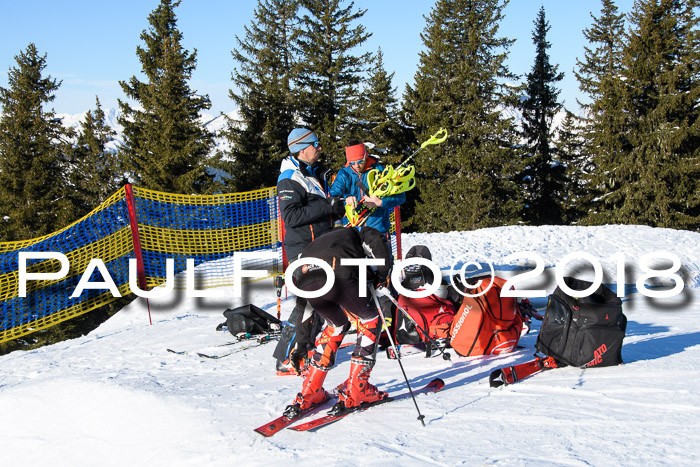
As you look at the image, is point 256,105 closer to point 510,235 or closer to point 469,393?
point 510,235

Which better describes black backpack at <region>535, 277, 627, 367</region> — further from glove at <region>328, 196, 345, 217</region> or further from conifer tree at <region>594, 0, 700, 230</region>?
conifer tree at <region>594, 0, 700, 230</region>

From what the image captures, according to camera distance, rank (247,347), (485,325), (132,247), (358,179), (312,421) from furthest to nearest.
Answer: (132,247) → (247,347) → (358,179) → (485,325) → (312,421)

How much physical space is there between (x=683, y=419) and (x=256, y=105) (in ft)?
92.9

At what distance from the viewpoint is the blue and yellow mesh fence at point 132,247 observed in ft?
31.0

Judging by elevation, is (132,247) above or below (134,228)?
below

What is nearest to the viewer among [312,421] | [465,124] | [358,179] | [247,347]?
[312,421]

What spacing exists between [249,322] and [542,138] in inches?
1197

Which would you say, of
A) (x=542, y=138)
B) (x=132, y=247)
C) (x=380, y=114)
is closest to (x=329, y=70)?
(x=380, y=114)

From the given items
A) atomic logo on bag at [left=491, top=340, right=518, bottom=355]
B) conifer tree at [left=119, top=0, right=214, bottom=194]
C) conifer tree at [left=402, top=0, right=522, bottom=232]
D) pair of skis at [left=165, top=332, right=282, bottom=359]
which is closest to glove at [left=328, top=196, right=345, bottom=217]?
atomic logo on bag at [left=491, top=340, right=518, bottom=355]

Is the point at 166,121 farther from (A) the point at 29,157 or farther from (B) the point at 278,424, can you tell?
(B) the point at 278,424

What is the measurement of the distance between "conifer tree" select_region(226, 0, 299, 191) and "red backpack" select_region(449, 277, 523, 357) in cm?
2399

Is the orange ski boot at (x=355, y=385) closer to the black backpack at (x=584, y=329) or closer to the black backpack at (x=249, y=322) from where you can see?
the black backpack at (x=584, y=329)

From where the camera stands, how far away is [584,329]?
14.7ft

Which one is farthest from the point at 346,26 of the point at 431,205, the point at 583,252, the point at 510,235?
the point at 583,252
